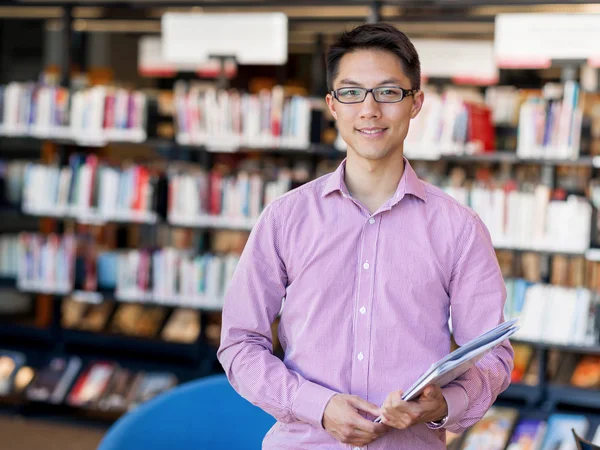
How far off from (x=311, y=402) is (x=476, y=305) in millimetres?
387

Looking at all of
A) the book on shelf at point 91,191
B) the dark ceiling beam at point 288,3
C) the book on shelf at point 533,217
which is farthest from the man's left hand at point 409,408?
the book on shelf at point 91,191

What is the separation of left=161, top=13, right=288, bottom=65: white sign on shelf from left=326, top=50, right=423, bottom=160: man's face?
327cm

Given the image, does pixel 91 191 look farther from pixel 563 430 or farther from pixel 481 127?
pixel 563 430

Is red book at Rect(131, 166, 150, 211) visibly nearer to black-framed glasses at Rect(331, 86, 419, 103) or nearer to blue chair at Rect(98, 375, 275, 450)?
blue chair at Rect(98, 375, 275, 450)

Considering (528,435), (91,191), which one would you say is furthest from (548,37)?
(91,191)

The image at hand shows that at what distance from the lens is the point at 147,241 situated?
6793mm

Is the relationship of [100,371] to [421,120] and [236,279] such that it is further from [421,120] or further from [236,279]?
[236,279]

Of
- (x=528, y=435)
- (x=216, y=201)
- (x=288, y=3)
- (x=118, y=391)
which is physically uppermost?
(x=288, y=3)

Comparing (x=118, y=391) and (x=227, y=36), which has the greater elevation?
(x=227, y=36)

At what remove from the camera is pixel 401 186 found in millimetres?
1840

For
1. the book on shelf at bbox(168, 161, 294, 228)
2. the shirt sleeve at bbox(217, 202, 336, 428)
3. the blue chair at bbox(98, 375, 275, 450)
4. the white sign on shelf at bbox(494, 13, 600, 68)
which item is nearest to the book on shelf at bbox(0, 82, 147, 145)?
the book on shelf at bbox(168, 161, 294, 228)

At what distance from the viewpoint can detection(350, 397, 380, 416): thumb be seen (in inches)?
65.7

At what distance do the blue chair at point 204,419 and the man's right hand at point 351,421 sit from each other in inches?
18.5

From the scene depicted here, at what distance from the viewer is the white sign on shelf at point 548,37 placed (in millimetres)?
4371
